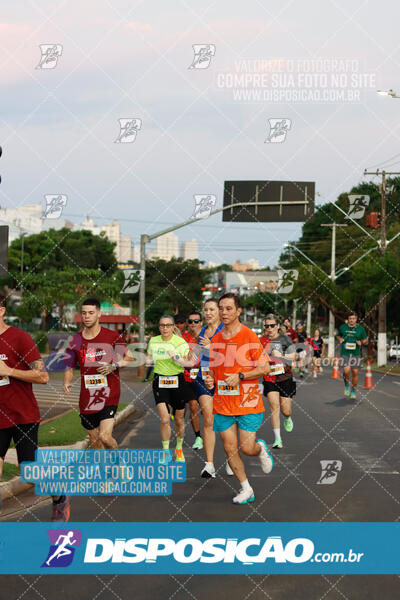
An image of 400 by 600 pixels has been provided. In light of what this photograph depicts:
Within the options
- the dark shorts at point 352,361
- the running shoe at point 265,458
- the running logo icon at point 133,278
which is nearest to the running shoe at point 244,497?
the running shoe at point 265,458

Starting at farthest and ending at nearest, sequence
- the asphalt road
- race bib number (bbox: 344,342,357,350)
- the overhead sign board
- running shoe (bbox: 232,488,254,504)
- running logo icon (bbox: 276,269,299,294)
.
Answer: running logo icon (bbox: 276,269,299,294)
the overhead sign board
race bib number (bbox: 344,342,357,350)
running shoe (bbox: 232,488,254,504)
the asphalt road

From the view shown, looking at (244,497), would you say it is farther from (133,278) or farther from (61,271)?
(61,271)

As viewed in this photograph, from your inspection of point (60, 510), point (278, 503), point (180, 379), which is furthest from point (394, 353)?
point (60, 510)

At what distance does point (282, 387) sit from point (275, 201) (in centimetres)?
952

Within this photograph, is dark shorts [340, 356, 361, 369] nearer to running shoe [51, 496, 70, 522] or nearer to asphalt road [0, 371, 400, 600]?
asphalt road [0, 371, 400, 600]

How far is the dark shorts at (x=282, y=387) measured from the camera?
11.8 meters

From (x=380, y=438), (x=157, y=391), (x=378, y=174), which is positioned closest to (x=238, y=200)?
(x=380, y=438)

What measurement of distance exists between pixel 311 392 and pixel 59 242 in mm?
70192

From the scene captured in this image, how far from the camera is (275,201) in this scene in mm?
20594

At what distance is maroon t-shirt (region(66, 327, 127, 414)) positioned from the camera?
319 inches

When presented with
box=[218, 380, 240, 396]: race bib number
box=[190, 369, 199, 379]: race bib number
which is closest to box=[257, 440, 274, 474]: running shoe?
box=[218, 380, 240, 396]: race bib number

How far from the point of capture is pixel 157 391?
9.90m

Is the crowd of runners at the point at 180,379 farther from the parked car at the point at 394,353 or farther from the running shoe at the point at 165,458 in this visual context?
the parked car at the point at 394,353

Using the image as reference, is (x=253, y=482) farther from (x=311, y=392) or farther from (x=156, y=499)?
(x=311, y=392)
